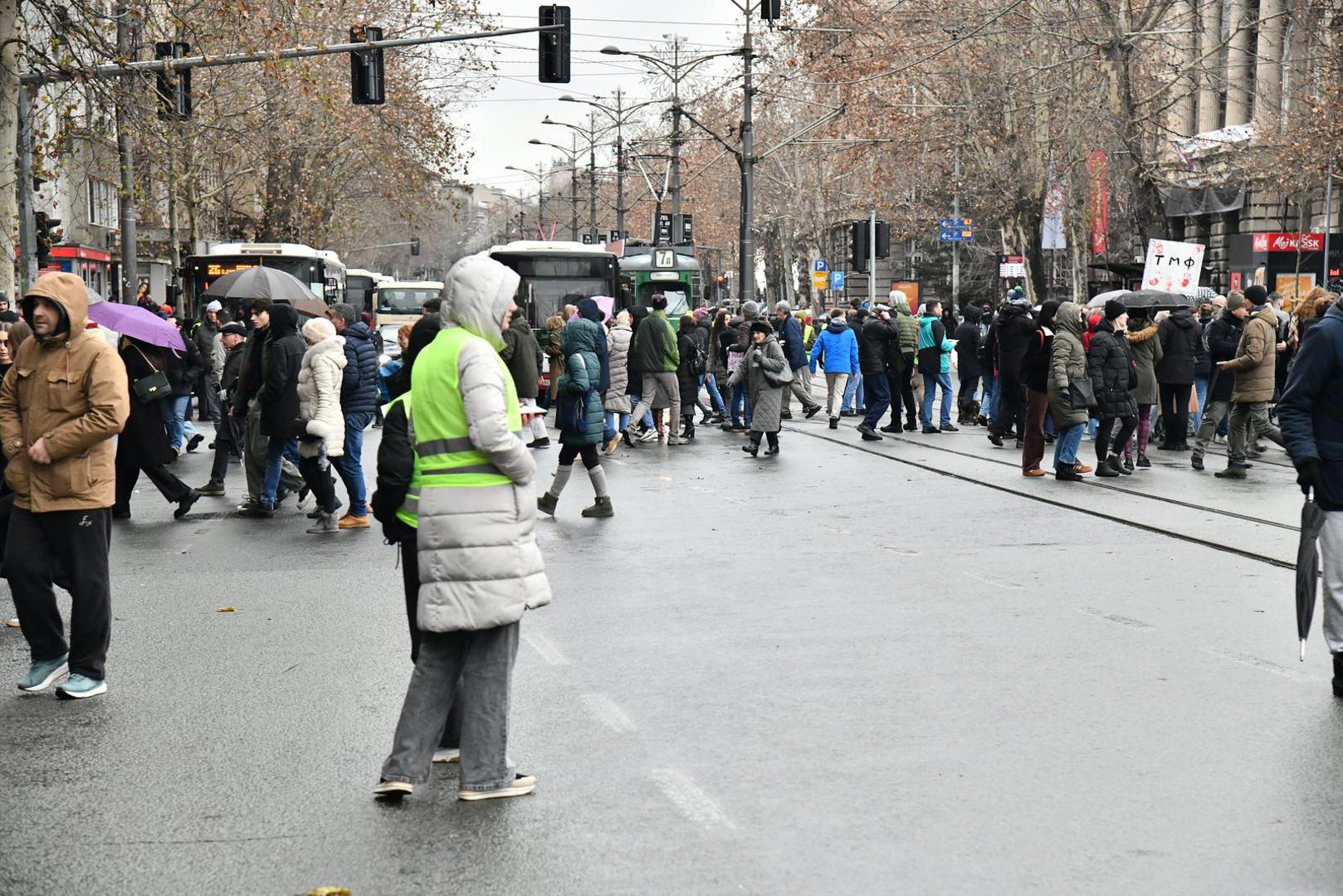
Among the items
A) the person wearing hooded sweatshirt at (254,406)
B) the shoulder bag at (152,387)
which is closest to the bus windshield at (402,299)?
the person wearing hooded sweatshirt at (254,406)

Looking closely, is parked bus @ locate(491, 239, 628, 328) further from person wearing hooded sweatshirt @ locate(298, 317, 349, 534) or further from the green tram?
person wearing hooded sweatshirt @ locate(298, 317, 349, 534)

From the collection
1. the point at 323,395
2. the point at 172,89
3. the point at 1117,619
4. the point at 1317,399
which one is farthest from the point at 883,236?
the point at 1317,399

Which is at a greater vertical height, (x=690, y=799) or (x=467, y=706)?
(x=467, y=706)

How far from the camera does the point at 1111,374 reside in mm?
16281

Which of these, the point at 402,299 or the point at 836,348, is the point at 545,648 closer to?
the point at 836,348

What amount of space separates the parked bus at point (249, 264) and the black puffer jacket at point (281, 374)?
21.1m

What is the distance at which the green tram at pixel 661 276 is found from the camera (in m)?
42.9

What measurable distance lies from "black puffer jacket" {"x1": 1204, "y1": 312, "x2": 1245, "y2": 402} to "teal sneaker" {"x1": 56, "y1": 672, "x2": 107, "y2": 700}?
13.7 m

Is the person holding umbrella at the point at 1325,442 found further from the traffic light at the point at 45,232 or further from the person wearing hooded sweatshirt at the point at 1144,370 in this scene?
the traffic light at the point at 45,232

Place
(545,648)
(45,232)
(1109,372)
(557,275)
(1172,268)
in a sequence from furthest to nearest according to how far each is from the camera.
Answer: (557,275)
(45,232)
(1172,268)
(1109,372)
(545,648)

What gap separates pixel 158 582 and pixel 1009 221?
36910mm

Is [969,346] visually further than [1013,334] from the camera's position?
Yes

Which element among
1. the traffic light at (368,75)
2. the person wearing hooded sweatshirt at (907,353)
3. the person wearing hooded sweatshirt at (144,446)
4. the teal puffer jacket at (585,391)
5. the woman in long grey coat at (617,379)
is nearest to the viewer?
the person wearing hooded sweatshirt at (144,446)

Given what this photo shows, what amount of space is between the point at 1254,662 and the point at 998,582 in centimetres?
251
